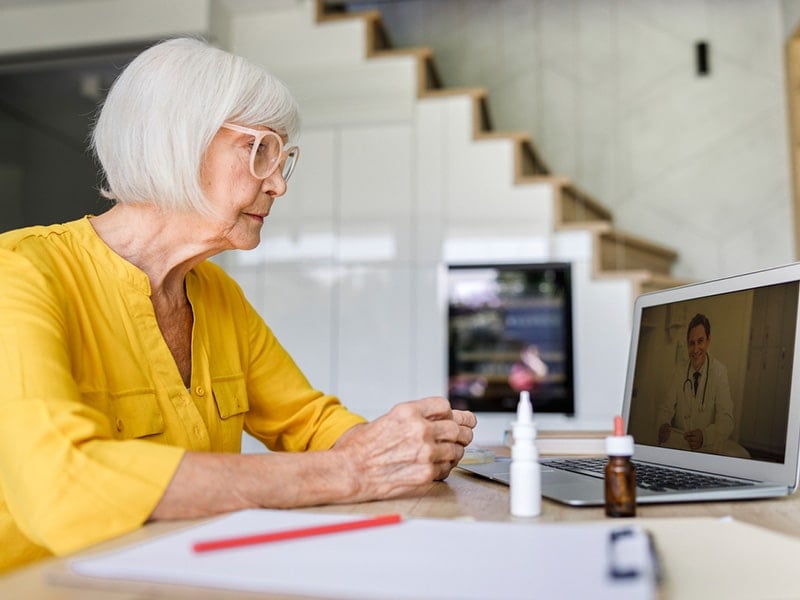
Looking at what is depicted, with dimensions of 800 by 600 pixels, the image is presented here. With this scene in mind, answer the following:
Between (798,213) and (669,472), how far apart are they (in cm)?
339

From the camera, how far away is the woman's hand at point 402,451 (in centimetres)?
83

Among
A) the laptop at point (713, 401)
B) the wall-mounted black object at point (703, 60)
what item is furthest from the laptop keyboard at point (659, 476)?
the wall-mounted black object at point (703, 60)

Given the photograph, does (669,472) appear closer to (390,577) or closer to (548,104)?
(390,577)

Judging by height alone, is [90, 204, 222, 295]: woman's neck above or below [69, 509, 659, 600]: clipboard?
above

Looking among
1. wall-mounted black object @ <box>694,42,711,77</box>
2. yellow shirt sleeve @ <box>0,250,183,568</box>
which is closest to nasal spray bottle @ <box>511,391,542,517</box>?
yellow shirt sleeve @ <box>0,250,183,568</box>

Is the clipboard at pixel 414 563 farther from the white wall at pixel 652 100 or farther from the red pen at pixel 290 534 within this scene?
the white wall at pixel 652 100

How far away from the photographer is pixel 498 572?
51 centimetres

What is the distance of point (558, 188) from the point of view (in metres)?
3.35

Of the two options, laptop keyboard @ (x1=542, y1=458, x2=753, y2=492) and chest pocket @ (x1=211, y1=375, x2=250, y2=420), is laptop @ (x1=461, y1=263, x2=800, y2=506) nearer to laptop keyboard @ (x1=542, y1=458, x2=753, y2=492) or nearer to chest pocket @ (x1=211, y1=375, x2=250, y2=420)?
laptop keyboard @ (x1=542, y1=458, x2=753, y2=492)

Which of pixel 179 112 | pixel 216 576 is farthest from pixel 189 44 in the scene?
pixel 216 576

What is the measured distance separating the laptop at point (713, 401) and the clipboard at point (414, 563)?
0.22 m

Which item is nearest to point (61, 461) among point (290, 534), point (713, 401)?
point (290, 534)

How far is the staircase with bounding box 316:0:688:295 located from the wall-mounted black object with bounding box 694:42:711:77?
1.02m

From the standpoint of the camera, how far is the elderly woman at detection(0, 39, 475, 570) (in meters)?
0.71
